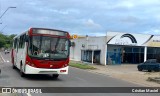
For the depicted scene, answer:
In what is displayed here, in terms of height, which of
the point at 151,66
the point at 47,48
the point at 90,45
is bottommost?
the point at 151,66

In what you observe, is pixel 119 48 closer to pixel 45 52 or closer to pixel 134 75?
pixel 134 75

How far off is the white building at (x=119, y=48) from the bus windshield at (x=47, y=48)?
33.2 m

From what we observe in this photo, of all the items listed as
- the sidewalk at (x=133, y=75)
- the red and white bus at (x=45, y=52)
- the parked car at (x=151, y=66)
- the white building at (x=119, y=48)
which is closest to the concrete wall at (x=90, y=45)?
the white building at (x=119, y=48)

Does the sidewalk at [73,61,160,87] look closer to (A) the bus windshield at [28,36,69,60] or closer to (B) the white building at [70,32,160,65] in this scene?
(A) the bus windshield at [28,36,69,60]

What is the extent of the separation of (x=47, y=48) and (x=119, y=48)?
37467mm

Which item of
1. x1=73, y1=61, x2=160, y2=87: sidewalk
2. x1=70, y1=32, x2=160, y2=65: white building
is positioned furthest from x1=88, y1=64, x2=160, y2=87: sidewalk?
x1=70, y1=32, x2=160, y2=65: white building

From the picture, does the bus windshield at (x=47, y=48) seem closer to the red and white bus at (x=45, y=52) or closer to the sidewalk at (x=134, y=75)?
the red and white bus at (x=45, y=52)

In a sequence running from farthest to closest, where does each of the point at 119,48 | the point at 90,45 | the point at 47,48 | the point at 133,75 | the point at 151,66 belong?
the point at 90,45, the point at 119,48, the point at 151,66, the point at 133,75, the point at 47,48

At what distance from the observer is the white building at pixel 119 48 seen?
178ft

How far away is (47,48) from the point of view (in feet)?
65.5

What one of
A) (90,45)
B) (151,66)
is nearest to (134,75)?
(151,66)

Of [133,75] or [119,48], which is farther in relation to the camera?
[119,48]

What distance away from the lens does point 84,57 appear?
62.2m

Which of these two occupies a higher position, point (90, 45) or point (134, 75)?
point (90, 45)
